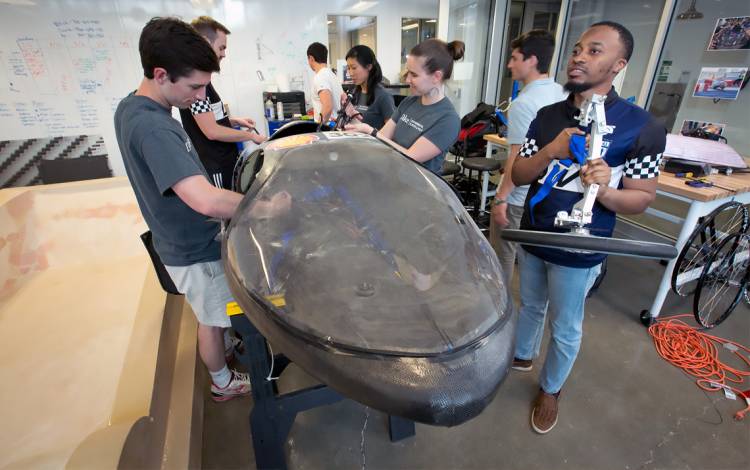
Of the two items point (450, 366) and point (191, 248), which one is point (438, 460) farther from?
point (191, 248)

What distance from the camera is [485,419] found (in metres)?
1.73

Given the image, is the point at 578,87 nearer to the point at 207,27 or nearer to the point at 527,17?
the point at 207,27

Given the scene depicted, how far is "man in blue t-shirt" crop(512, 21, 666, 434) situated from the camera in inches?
46.1

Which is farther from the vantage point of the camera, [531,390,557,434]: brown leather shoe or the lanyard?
[531,390,557,434]: brown leather shoe

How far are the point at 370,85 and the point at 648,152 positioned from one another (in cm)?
182

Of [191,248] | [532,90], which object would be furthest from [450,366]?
[532,90]

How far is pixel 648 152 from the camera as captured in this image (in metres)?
1.17

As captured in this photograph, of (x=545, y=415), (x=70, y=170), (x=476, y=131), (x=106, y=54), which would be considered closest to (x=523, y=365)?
(x=545, y=415)

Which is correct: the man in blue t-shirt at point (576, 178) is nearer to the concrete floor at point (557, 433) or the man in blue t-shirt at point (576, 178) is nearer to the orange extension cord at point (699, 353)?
the concrete floor at point (557, 433)

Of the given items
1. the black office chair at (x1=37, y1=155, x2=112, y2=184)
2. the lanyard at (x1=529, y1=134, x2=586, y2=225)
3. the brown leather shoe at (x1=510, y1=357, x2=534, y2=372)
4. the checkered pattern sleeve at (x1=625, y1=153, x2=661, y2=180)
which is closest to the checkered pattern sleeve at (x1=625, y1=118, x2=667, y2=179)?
the checkered pattern sleeve at (x1=625, y1=153, x2=661, y2=180)

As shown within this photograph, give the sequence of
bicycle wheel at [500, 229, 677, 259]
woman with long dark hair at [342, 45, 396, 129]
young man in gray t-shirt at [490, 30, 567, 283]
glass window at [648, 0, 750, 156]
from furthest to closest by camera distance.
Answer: glass window at [648, 0, 750, 156]
woman with long dark hair at [342, 45, 396, 129]
young man in gray t-shirt at [490, 30, 567, 283]
bicycle wheel at [500, 229, 677, 259]

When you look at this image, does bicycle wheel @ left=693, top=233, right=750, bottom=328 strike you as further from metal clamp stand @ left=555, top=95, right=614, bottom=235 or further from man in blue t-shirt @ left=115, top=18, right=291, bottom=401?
man in blue t-shirt @ left=115, top=18, right=291, bottom=401

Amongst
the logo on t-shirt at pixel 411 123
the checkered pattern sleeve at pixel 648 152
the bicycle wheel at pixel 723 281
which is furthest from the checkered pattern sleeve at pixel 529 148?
the bicycle wheel at pixel 723 281

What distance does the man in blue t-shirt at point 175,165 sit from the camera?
1.06 m
